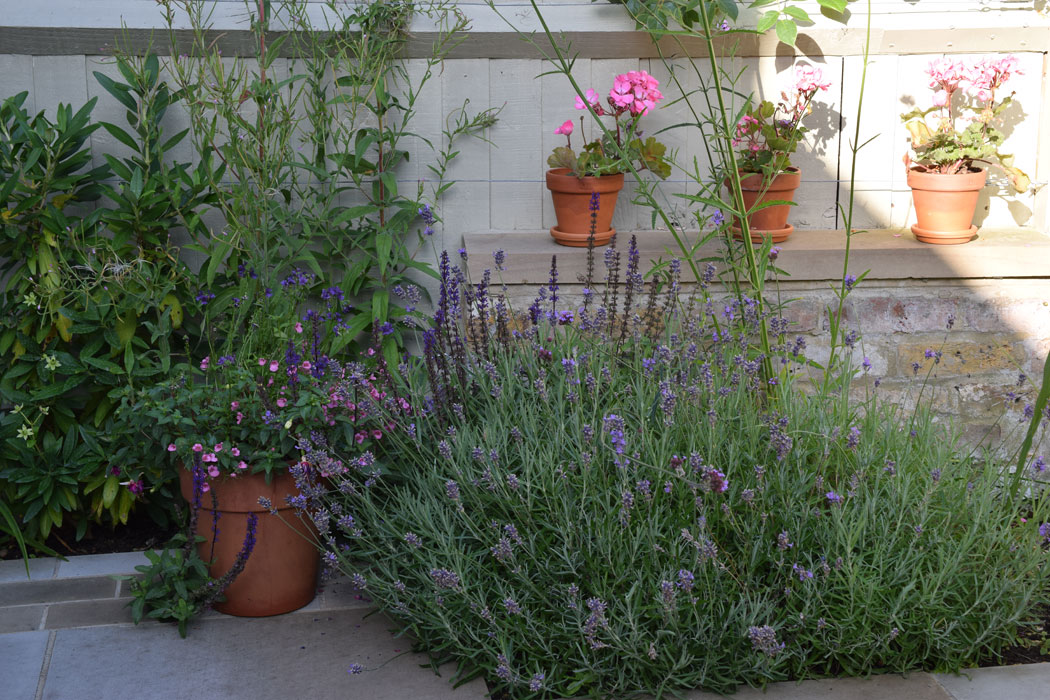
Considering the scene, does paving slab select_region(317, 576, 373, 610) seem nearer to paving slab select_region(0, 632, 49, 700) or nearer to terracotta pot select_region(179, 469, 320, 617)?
terracotta pot select_region(179, 469, 320, 617)

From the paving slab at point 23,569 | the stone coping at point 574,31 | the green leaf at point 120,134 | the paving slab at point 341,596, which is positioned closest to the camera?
the paving slab at point 341,596

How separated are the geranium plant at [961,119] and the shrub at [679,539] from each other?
49.5 inches

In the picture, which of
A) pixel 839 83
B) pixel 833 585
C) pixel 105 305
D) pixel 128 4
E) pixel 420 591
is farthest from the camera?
pixel 839 83

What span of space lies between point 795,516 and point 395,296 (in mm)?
1613

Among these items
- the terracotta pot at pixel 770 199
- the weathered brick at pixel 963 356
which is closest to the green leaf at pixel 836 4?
the terracotta pot at pixel 770 199

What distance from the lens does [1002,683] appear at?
7.61 feet

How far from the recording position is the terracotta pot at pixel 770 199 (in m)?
3.38

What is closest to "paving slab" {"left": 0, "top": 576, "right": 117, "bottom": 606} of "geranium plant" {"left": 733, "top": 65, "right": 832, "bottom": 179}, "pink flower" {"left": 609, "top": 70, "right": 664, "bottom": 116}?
"pink flower" {"left": 609, "top": 70, "right": 664, "bottom": 116}

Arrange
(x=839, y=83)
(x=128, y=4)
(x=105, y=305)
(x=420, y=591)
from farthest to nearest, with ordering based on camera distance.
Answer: (x=839, y=83), (x=128, y=4), (x=105, y=305), (x=420, y=591)

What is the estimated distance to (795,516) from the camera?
238 cm

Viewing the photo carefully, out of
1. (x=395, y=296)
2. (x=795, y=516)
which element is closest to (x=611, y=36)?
(x=395, y=296)

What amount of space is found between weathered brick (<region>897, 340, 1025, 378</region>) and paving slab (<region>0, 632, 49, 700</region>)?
9.39 ft

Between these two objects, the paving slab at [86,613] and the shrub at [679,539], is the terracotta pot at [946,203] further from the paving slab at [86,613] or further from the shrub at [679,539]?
the paving slab at [86,613]

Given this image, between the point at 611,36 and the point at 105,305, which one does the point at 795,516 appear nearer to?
the point at 611,36
